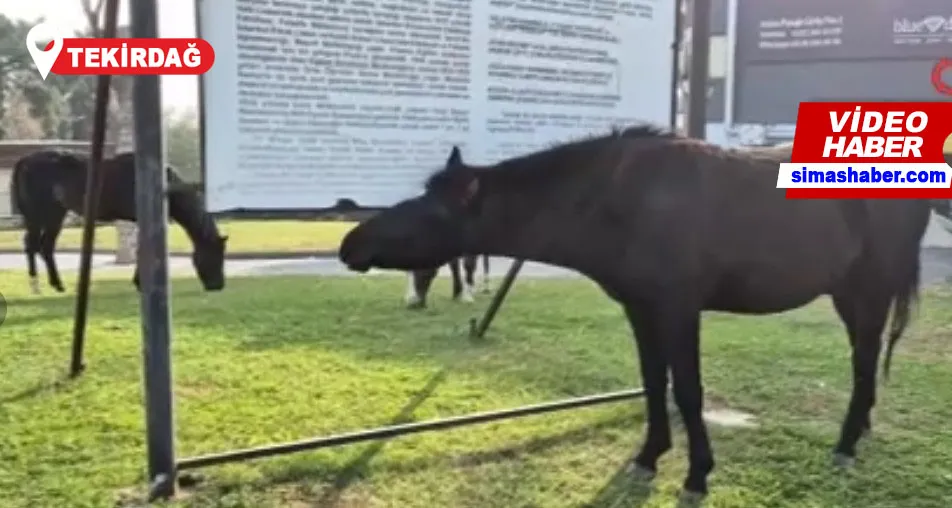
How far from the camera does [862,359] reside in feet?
13.3

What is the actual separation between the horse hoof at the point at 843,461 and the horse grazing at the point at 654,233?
29.2 inches

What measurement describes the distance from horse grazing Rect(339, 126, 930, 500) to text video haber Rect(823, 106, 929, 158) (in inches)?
20.9

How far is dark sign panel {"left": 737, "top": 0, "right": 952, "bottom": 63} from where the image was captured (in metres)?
28.8

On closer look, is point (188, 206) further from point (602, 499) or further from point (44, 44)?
point (602, 499)

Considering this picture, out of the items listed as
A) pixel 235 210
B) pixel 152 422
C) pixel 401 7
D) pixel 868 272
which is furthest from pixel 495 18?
pixel 152 422

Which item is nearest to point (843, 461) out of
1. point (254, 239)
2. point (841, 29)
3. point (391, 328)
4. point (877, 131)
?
point (877, 131)

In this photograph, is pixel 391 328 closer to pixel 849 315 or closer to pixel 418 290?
pixel 418 290

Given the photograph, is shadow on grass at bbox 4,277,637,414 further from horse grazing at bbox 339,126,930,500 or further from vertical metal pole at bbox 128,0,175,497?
vertical metal pole at bbox 128,0,175,497

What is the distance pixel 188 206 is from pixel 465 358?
106 inches

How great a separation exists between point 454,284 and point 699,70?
14.5 ft

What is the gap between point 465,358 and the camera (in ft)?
19.5

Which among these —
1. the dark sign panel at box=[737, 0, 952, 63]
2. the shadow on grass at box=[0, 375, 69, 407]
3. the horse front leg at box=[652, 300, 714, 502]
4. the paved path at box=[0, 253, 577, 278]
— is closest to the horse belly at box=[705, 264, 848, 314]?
the horse front leg at box=[652, 300, 714, 502]

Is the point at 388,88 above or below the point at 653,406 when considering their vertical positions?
above

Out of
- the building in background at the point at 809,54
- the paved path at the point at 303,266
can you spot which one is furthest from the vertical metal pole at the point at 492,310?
the building in background at the point at 809,54
